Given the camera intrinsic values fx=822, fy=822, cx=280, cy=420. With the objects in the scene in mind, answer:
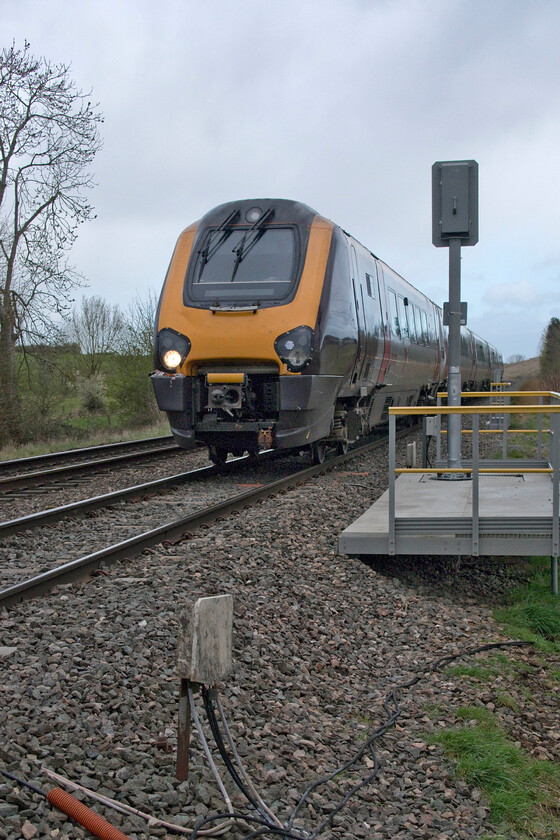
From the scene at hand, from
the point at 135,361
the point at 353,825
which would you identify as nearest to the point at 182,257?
the point at 353,825

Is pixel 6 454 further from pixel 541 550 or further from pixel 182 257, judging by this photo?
pixel 541 550

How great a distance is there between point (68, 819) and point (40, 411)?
2028cm

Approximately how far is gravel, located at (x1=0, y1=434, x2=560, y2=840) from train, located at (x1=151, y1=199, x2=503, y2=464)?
2851 mm

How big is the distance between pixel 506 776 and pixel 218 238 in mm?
7882

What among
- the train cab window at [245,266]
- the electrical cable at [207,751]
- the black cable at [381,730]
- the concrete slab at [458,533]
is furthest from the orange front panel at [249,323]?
the electrical cable at [207,751]

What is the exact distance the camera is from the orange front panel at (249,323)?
9.61 m

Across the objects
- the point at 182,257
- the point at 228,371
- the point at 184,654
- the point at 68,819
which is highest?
the point at 182,257

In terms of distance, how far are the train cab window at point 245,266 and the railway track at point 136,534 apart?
2299 mm

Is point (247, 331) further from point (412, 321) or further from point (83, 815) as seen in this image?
point (412, 321)

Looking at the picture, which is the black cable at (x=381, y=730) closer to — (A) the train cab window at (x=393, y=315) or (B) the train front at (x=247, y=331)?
(B) the train front at (x=247, y=331)

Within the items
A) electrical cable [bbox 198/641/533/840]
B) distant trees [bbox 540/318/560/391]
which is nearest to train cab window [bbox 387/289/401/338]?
electrical cable [bbox 198/641/533/840]

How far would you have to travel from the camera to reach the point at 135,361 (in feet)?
93.7

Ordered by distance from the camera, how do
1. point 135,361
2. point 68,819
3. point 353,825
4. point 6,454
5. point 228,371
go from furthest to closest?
1. point 135,361
2. point 6,454
3. point 228,371
4. point 353,825
5. point 68,819

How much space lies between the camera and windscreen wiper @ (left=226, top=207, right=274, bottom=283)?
10195mm
